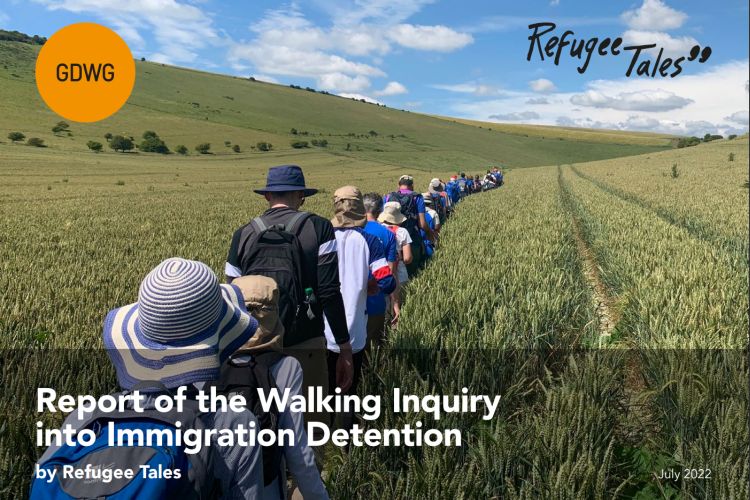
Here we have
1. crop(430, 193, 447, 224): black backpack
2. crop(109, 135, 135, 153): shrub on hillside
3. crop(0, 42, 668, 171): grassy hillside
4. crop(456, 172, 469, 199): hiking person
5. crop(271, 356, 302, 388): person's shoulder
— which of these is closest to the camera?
crop(271, 356, 302, 388): person's shoulder

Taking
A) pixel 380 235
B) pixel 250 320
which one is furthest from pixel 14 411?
pixel 380 235

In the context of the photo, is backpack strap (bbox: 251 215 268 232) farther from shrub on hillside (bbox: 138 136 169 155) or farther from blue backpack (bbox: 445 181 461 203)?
shrub on hillside (bbox: 138 136 169 155)

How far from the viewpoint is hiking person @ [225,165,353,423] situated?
Answer: 2.40m

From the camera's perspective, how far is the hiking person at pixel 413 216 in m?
6.16

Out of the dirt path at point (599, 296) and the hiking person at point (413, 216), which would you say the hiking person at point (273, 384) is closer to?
the dirt path at point (599, 296)

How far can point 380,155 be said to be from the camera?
244ft

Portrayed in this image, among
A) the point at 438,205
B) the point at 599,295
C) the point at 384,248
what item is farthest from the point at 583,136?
the point at 384,248

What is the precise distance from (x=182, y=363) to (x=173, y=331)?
0.09m

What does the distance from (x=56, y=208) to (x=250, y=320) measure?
740 inches

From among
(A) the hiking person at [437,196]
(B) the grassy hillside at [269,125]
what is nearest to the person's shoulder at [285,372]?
(A) the hiking person at [437,196]

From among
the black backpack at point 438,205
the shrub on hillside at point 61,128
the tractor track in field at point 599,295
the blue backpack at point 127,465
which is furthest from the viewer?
the shrub on hillside at point 61,128

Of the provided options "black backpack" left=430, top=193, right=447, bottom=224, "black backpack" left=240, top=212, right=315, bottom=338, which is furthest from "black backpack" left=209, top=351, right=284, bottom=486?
"black backpack" left=430, top=193, right=447, bottom=224

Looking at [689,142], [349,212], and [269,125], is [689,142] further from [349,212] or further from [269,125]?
[349,212]

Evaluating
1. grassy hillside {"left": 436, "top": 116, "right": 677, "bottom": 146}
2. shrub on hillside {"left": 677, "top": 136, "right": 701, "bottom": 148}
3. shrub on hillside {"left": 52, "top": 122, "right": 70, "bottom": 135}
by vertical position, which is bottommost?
shrub on hillside {"left": 52, "top": 122, "right": 70, "bottom": 135}
